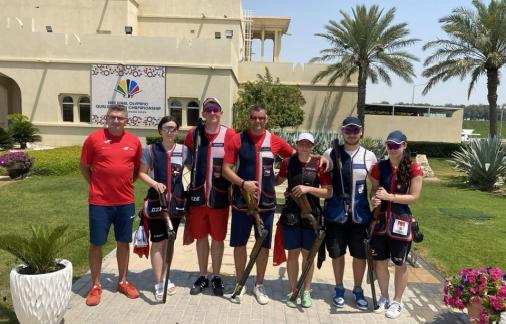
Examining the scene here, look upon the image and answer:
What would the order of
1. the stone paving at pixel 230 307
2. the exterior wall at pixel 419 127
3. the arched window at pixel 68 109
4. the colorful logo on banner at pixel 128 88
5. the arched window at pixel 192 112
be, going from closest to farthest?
the stone paving at pixel 230 307 → the colorful logo on banner at pixel 128 88 → the arched window at pixel 68 109 → the arched window at pixel 192 112 → the exterior wall at pixel 419 127

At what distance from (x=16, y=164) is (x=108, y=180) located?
1025 centimetres

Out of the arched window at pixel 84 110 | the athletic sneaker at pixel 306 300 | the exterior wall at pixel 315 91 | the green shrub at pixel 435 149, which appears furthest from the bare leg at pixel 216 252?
the green shrub at pixel 435 149

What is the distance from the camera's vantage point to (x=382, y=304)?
14.3 feet

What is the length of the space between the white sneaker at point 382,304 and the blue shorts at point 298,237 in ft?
2.94

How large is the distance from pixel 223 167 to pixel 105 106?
61.3 feet

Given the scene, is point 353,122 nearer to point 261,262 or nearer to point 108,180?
point 261,262

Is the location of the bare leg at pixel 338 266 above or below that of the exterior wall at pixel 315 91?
below

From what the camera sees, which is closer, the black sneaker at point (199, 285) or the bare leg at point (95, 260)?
the bare leg at point (95, 260)

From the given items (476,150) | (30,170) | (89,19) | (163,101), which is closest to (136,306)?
(30,170)

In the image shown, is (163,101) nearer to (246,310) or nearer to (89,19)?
(89,19)

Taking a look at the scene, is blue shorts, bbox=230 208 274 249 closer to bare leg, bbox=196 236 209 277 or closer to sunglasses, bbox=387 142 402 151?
bare leg, bbox=196 236 209 277

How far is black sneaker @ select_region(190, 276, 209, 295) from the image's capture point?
15.2ft

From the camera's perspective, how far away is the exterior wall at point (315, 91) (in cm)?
2800

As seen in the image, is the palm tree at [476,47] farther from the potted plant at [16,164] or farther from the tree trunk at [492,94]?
the potted plant at [16,164]
